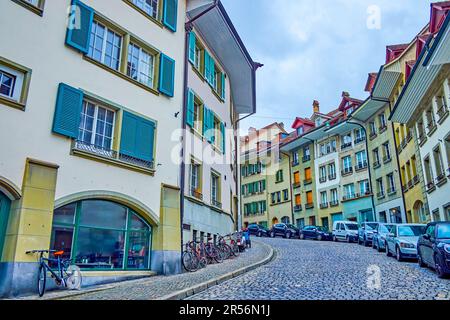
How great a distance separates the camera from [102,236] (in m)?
11.1

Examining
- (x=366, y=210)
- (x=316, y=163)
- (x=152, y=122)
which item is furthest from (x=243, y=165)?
(x=152, y=122)

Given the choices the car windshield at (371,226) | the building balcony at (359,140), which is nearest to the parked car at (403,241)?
the car windshield at (371,226)

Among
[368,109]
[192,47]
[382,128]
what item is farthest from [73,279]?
[368,109]

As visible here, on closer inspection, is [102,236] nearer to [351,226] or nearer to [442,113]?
[442,113]

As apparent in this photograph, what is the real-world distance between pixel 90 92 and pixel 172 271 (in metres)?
6.28

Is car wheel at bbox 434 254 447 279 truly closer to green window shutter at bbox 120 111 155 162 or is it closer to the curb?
the curb

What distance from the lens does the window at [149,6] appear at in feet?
46.8

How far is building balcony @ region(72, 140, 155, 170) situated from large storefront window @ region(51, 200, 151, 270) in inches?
52.7

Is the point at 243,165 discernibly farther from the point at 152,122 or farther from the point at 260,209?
the point at 152,122

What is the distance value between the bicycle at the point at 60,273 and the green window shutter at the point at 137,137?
3.79 metres

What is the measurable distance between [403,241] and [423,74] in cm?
888

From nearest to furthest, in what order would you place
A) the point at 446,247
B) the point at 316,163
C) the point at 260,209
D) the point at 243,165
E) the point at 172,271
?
the point at 446,247 → the point at 172,271 → the point at 316,163 → the point at 260,209 → the point at 243,165

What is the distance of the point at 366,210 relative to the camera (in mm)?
35562

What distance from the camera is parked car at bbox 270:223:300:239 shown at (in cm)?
3612
